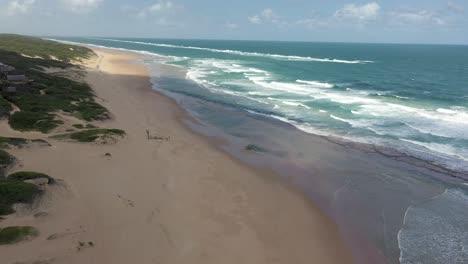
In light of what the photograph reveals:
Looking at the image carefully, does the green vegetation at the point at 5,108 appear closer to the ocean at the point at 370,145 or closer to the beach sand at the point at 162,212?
the beach sand at the point at 162,212

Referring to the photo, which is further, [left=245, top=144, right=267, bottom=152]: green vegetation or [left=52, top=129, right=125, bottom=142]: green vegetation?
[left=245, top=144, right=267, bottom=152]: green vegetation

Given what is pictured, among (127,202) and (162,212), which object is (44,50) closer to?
(127,202)

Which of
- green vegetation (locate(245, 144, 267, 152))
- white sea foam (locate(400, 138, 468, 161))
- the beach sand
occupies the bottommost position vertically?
green vegetation (locate(245, 144, 267, 152))

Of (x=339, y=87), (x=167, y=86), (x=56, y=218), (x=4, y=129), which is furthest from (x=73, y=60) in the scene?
(x=56, y=218)

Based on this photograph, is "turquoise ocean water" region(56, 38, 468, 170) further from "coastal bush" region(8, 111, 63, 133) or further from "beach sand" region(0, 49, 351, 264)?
"coastal bush" region(8, 111, 63, 133)

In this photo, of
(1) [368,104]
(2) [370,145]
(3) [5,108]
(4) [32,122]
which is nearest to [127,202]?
(4) [32,122]

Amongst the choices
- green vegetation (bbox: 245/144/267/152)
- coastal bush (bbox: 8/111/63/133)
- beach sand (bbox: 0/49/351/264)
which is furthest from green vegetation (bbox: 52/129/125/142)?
green vegetation (bbox: 245/144/267/152)

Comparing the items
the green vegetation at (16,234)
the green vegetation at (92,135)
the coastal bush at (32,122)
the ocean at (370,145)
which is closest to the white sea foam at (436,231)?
the ocean at (370,145)
